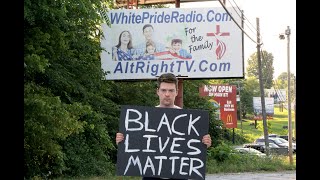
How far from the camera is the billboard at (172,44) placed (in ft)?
80.2

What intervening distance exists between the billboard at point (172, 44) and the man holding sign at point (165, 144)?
18053mm

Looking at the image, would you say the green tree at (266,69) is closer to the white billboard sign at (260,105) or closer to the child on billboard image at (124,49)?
the white billboard sign at (260,105)

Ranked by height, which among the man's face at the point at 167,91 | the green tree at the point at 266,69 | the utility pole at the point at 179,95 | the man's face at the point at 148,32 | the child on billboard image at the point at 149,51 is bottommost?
the man's face at the point at 167,91

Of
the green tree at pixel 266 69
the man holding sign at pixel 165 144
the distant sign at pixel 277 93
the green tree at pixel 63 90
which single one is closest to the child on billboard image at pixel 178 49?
the green tree at pixel 63 90

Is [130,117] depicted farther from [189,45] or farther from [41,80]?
[189,45]

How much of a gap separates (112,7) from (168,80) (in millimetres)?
20753

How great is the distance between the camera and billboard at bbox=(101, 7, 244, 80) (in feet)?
80.2

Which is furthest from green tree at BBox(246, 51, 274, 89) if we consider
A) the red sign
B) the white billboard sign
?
the red sign

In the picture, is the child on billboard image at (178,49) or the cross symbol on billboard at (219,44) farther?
the child on billboard image at (178,49)

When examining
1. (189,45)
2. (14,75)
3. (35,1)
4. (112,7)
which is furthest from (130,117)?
(112,7)

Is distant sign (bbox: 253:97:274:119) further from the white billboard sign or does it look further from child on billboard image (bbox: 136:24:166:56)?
child on billboard image (bbox: 136:24:166:56)

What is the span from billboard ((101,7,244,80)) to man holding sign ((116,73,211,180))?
18.1 m

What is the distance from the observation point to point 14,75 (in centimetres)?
714

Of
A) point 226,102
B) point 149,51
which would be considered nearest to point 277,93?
point 226,102
